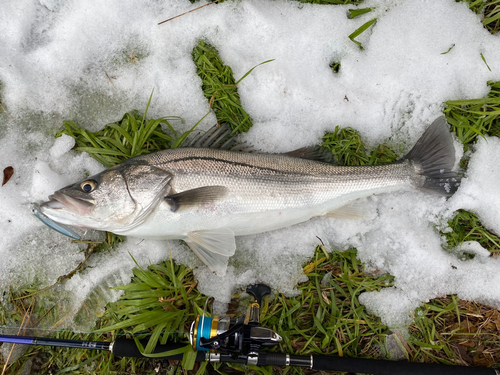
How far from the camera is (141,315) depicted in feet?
8.05

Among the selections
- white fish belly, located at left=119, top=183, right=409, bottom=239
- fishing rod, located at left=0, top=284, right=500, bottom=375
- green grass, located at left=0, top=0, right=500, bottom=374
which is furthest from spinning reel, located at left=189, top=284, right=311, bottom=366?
white fish belly, located at left=119, top=183, right=409, bottom=239

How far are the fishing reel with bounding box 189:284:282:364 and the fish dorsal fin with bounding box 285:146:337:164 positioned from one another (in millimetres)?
1270

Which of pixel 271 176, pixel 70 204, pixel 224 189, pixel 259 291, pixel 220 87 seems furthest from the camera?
pixel 220 87

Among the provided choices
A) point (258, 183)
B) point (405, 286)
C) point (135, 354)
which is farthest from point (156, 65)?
point (405, 286)

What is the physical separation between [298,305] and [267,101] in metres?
1.78

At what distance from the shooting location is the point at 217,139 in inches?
103

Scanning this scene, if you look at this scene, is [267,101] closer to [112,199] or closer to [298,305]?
[112,199]

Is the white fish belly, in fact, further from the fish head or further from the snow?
the snow

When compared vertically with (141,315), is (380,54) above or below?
above

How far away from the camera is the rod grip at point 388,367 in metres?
2.35

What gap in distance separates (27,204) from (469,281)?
3.81 m

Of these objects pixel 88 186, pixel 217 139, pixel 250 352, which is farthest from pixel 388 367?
pixel 88 186

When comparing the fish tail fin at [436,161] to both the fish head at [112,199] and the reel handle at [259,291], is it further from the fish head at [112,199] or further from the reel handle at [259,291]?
the fish head at [112,199]

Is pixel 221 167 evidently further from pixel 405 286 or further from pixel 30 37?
pixel 30 37
